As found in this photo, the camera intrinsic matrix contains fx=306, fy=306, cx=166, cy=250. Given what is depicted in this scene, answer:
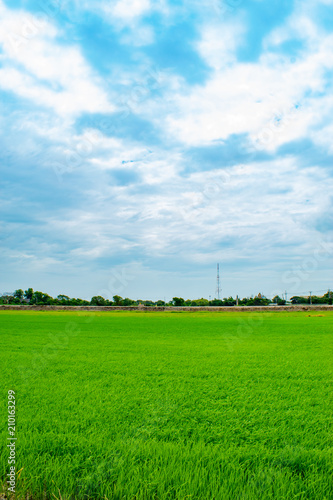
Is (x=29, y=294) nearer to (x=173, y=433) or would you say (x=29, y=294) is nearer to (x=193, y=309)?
(x=193, y=309)

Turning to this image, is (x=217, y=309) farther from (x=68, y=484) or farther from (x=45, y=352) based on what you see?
(x=68, y=484)

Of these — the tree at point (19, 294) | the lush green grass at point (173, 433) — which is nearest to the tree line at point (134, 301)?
the tree at point (19, 294)

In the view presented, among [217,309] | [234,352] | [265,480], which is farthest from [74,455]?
[217,309]

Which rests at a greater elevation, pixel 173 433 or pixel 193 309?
pixel 173 433

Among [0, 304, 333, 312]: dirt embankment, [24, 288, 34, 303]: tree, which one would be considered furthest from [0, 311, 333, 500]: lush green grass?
[24, 288, 34, 303]: tree

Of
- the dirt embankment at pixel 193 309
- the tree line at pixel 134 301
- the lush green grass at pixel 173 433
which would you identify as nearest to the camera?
the lush green grass at pixel 173 433

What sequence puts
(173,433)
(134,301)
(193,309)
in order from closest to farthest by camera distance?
(173,433) → (193,309) → (134,301)

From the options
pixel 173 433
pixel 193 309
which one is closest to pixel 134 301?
pixel 193 309

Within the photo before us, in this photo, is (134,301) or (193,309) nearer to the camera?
(193,309)

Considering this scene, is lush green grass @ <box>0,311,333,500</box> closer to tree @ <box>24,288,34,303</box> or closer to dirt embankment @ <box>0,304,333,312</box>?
dirt embankment @ <box>0,304,333,312</box>

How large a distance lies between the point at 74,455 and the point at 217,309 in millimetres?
78198

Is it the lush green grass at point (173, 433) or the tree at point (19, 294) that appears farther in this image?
the tree at point (19, 294)

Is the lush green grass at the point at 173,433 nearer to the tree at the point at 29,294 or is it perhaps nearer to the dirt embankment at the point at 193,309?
the dirt embankment at the point at 193,309

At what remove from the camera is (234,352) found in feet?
33.9
